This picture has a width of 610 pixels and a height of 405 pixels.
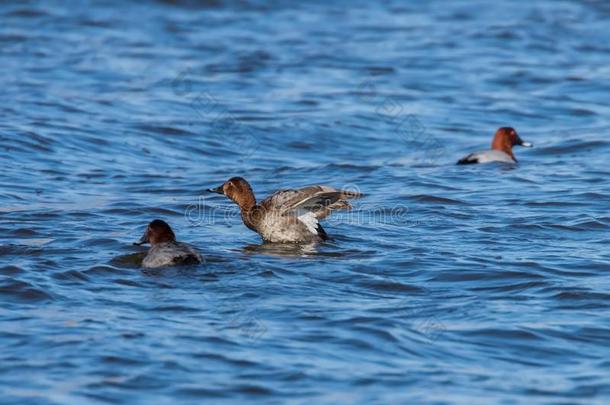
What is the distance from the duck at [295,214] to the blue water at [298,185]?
20 centimetres

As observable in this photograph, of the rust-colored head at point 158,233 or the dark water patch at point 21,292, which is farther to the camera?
the rust-colored head at point 158,233

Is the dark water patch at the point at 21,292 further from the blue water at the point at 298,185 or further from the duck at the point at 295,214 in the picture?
the duck at the point at 295,214

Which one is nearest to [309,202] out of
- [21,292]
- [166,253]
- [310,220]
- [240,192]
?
[310,220]

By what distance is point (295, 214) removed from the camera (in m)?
11.1

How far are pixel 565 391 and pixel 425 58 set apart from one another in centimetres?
1745

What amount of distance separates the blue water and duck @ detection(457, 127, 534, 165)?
0.16m

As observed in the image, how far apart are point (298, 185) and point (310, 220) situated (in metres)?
3.19

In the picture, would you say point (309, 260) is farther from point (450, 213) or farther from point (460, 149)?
point (460, 149)

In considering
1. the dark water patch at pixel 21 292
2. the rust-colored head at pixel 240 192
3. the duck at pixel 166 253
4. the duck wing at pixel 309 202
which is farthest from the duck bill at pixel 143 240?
the dark water patch at pixel 21 292

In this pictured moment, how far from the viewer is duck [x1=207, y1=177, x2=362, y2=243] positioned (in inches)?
433

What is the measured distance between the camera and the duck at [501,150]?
15.6 metres

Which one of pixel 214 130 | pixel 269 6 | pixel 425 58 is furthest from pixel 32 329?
pixel 269 6

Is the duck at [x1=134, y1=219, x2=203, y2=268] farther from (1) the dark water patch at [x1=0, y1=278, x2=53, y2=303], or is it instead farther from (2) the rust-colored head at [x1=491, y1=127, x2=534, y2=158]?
(2) the rust-colored head at [x1=491, y1=127, x2=534, y2=158]

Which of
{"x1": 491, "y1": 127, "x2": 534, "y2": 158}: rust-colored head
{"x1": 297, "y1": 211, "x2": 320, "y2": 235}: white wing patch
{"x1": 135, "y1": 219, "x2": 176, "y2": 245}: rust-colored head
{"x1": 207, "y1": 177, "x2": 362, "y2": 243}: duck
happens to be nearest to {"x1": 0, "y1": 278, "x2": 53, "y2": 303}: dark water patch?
{"x1": 135, "y1": 219, "x2": 176, "y2": 245}: rust-colored head
